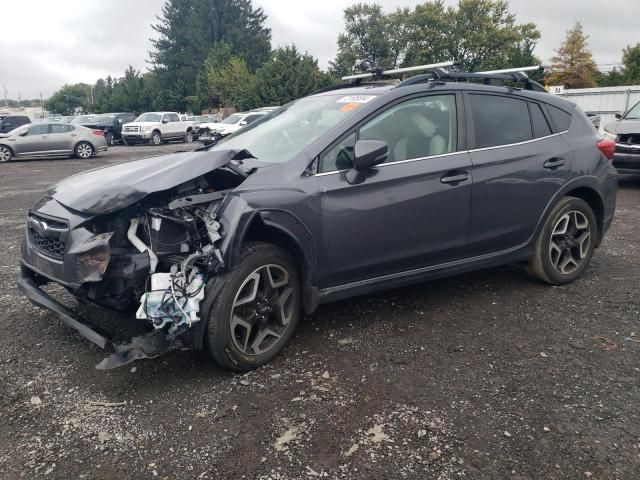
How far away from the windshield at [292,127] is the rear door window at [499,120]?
942 mm

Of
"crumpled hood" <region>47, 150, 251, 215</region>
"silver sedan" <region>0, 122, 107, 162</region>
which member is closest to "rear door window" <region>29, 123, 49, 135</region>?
"silver sedan" <region>0, 122, 107, 162</region>

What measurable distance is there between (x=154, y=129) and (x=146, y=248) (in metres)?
25.8

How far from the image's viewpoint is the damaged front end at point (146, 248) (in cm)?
292

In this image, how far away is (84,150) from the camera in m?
19.8

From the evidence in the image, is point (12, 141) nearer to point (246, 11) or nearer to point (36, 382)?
point (36, 382)

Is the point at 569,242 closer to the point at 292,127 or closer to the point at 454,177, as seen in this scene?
the point at 454,177

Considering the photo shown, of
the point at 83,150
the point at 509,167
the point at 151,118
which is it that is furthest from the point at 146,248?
the point at 151,118

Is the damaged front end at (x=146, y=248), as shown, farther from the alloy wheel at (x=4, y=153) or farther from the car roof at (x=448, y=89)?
the alloy wheel at (x=4, y=153)

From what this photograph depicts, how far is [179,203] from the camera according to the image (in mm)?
3004

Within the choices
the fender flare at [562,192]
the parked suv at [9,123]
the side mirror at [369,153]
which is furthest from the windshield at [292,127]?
the parked suv at [9,123]

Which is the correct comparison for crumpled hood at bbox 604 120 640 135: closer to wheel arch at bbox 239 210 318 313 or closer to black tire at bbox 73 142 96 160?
wheel arch at bbox 239 210 318 313

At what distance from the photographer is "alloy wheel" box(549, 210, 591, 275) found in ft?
14.9

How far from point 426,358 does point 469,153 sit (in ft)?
5.22

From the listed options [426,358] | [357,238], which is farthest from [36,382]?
[426,358]
